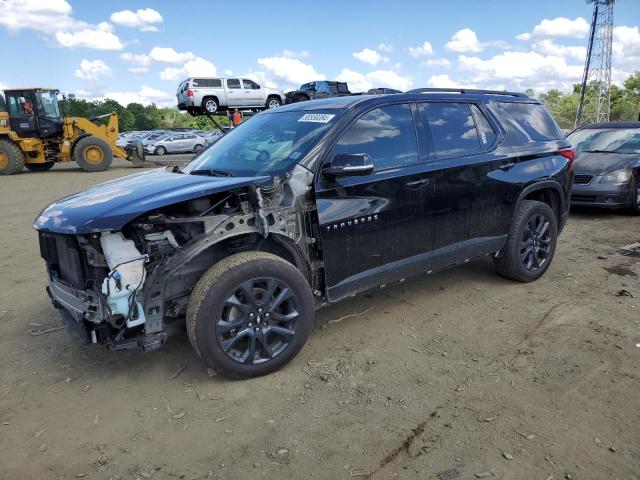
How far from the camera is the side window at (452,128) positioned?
4127 millimetres

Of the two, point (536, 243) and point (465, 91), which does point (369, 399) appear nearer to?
point (536, 243)

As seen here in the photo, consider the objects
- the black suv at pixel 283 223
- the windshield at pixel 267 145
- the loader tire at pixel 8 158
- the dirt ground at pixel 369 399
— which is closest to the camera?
the dirt ground at pixel 369 399

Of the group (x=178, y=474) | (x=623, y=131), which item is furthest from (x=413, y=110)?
(x=623, y=131)

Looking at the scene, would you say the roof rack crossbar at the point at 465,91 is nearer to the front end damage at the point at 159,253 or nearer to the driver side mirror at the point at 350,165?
the driver side mirror at the point at 350,165

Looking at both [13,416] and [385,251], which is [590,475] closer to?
[385,251]

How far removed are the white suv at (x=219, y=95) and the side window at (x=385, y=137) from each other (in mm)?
20055

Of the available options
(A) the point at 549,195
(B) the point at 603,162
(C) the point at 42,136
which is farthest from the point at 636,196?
(C) the point at 42,136

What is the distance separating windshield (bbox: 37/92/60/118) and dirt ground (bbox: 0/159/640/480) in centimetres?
1492

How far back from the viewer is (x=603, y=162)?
843cm

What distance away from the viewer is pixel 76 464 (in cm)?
257

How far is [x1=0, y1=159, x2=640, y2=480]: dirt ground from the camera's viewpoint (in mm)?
2520

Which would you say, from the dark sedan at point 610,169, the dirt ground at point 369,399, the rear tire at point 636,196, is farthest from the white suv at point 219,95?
the dirt ground at point 369,399

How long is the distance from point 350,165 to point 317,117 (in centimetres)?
67

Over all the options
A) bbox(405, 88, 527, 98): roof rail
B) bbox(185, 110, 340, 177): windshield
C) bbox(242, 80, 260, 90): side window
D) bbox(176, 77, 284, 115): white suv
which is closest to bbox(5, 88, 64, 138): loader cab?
bbox(176, 77, 284, 115): white suv
